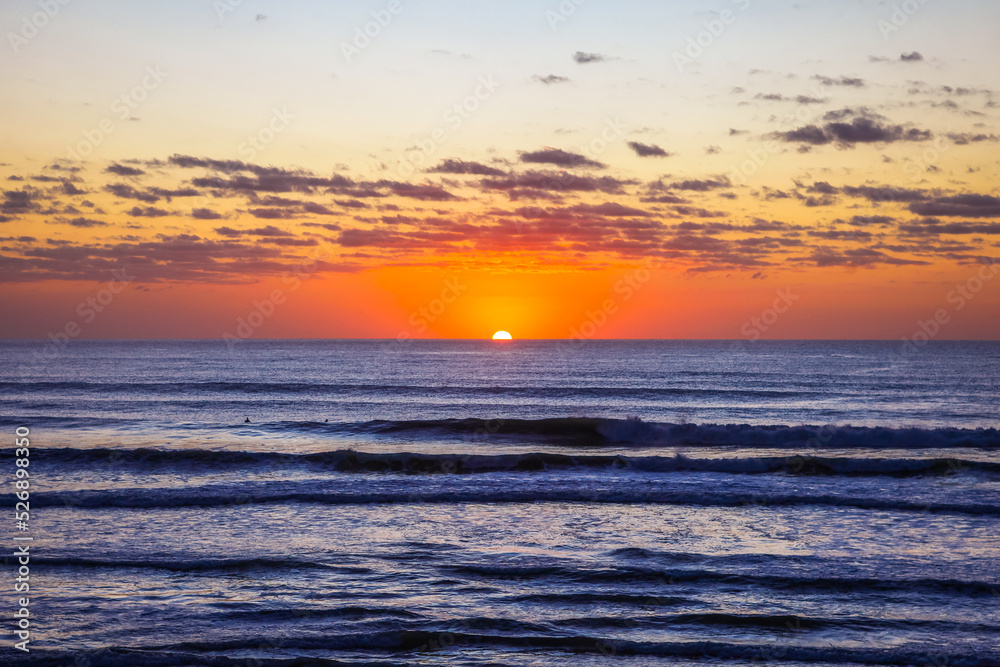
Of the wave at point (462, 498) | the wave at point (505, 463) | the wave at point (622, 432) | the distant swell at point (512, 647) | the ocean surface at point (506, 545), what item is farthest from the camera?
the wave at point (622, 432)

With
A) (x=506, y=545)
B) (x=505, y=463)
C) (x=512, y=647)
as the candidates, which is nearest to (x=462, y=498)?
(x=506, y=545)

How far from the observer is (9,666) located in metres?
8.29

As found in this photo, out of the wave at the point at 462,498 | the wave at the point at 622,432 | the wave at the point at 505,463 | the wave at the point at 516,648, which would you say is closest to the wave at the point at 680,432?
the wave at the point at 622,432

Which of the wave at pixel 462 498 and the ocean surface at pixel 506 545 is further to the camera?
the wave at pixel 462 498

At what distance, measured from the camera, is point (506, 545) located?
44.9 ft

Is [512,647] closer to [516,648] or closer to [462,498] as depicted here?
[516,648]

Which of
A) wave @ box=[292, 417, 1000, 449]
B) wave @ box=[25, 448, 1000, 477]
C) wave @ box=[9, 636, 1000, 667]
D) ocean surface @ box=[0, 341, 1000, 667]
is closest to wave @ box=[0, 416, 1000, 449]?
wave @ box=[292, 417, 1000, 449]

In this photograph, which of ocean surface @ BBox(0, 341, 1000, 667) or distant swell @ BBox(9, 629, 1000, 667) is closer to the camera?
distant swell @ BBox(9, 629, 1000, 667)

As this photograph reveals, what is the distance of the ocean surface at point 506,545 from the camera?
9211 mm

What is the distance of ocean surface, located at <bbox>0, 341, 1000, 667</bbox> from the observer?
921cm

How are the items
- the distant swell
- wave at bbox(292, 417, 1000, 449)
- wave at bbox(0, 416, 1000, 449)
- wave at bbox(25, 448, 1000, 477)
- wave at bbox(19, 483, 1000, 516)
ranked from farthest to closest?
wave at bbox(0, 416, 1000, 449) → wave at bbox(292, 417, 1000, 449) → wave at bbox(25, 448, 1000, 477) → wave at bbox(19, 483, 1000, 516) → the distant swell

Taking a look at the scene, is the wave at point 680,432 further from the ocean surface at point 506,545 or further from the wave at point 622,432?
the ocean surface at point 506,545

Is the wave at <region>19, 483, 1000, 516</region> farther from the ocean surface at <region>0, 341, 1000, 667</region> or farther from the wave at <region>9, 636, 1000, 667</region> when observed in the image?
the wave at <region>9, 636, 1000, 667</region>

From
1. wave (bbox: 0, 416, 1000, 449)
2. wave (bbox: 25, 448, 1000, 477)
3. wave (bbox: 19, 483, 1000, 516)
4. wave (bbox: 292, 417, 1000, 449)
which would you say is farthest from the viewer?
wave (bbox: 0, 416, 1000, 449)
